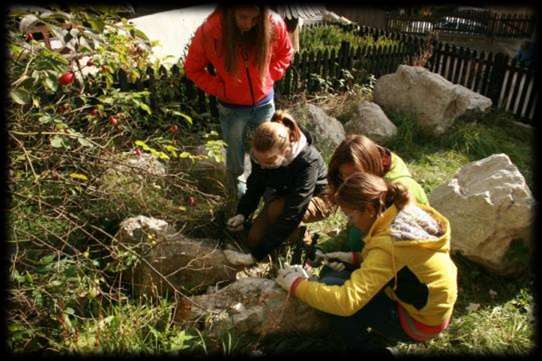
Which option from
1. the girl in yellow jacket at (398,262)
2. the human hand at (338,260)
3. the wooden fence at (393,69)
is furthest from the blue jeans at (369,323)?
the wooden fence at (393,69)

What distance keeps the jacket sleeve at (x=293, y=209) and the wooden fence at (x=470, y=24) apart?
15890 mm

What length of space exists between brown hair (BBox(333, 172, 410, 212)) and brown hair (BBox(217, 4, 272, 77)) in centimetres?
140

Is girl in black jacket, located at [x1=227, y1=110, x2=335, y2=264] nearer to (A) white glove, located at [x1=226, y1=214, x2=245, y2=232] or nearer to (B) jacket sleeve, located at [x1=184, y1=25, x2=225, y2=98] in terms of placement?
(A) white glove, located at [x1=226, y1=214, x2=245, y2=232]

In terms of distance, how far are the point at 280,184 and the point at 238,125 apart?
26.2 inches

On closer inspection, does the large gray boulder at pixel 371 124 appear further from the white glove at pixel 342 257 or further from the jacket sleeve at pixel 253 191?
the white glove at pixel 342 257

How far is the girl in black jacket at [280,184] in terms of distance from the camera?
259 cm

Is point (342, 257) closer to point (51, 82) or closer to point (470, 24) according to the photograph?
point (51, 82)

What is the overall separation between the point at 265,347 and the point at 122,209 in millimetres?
1443

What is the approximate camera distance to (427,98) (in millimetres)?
5398

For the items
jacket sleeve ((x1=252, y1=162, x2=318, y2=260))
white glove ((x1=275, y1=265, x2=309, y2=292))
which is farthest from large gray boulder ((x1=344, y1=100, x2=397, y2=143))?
white glove ((x1=275, y1=265, x2=309, y2=292))

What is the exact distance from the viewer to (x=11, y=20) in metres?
2.00

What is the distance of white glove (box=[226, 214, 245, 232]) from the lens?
10.1 feet

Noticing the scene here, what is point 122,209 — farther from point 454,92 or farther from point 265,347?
point 454,92

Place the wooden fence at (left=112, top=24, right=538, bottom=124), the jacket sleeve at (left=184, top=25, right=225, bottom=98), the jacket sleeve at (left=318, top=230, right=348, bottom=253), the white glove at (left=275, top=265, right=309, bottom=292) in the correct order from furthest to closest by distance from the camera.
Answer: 1. the wooden fence at (left=112, top=24, right=538, bottom=124)
2. the jacket sleeve at (left=318, top=230, right=348, bottom=253)
3. the jacket sleeve at (left=184, top=25, right=225, bottom=98)
4. the white glove at (left=275, top=265, right=309, bottom=292)
